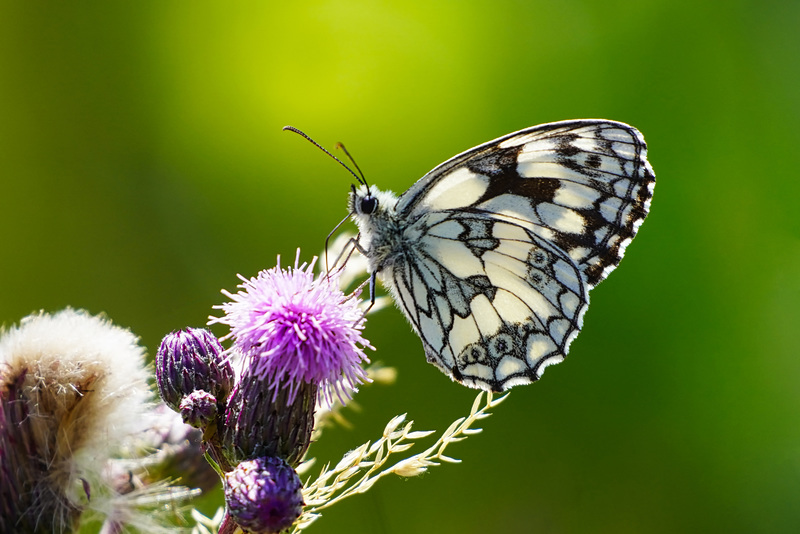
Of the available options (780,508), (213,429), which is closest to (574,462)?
(780,508)

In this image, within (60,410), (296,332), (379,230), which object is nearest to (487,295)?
(379,230)

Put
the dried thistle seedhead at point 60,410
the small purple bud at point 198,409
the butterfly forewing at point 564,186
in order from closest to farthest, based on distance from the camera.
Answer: the dried thistle seedhead at point 60,410, the small purple bud at point 198,409, the butterfly forewing at point 564,186

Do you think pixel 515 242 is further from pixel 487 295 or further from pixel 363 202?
pixel 363 202

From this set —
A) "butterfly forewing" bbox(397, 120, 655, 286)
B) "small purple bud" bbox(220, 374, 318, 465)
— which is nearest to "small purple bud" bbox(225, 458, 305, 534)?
"small purple bud" bbox(220, 374, 318, 465)

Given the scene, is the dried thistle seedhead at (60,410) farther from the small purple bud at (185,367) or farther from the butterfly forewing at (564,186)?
the butterfly forewing at (564,186)

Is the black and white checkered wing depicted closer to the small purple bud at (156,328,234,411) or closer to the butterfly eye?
the butterfly eye

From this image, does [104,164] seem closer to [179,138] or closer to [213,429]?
[179,138]

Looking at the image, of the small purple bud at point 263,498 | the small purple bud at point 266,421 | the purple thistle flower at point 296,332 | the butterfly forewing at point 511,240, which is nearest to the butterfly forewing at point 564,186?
the butterfly forewing at point 511,240
